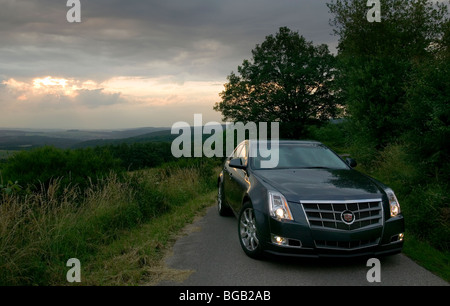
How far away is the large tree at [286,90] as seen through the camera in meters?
43.4

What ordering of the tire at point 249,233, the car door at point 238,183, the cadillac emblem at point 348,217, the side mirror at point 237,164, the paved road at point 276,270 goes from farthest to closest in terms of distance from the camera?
1. the side mirror at point 237,164
2. the car door at point 238,183
3. the tire at point 249,233
4. the cadillac emblem at point 348,217
5. the paved road at point 276,270

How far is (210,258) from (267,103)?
39.1 metres

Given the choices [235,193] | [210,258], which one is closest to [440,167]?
[235,193]

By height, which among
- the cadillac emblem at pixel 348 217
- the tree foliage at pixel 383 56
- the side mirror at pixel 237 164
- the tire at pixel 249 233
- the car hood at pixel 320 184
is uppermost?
the tree foliage at pixel 383 56

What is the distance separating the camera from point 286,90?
43781mm

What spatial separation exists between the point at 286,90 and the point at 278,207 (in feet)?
131

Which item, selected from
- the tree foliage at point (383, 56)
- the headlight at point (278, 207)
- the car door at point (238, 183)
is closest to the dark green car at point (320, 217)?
the headlight at point (278, 207)

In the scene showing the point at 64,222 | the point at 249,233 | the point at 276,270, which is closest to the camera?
the point at 276,270

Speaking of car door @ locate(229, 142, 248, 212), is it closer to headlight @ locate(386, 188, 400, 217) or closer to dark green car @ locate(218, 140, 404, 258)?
dark green car @ locate(218, 140, 404, 258)

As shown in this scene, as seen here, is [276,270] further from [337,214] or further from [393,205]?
[393,205]

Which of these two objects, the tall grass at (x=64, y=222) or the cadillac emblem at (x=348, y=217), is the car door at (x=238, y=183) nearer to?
the cadillac emblem at (x=348, y=217)

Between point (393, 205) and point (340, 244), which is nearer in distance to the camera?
point (340, 244)

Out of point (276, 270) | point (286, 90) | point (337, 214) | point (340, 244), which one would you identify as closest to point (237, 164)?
point (276, 270)

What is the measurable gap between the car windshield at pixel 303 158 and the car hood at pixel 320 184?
0.29 meters
